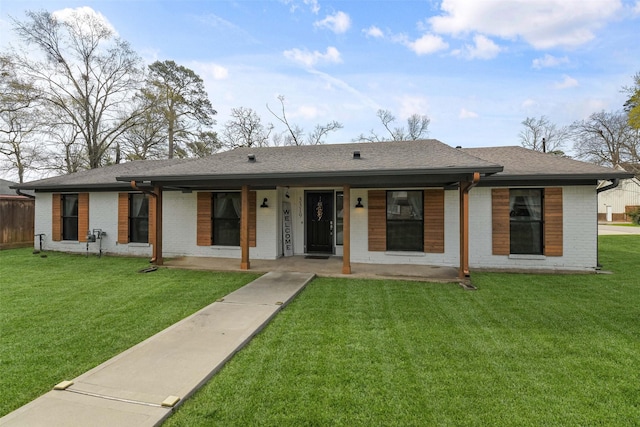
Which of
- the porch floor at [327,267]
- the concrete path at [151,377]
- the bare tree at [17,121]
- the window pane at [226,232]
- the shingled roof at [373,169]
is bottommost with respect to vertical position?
the concrete path at [151,377]

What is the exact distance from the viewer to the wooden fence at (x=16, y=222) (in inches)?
405

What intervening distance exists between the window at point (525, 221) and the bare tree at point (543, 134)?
71.5ft

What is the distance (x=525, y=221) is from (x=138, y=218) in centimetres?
1045

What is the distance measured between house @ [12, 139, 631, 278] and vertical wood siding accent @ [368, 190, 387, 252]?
0.03 meters

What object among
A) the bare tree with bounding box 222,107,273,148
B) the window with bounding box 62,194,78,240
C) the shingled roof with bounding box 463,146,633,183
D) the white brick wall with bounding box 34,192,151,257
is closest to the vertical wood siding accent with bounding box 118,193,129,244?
the white brick wall with bounding box 34,192,151,257

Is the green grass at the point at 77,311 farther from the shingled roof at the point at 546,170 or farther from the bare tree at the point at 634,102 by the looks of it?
the bare tree at the point at 634,102

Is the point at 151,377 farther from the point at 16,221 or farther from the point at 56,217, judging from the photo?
the point at 16,221

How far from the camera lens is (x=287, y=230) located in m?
8.72

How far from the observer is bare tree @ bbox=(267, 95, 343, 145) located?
21106 mm

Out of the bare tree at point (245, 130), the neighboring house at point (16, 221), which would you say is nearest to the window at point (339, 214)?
the neighboring house at point (16, 221)

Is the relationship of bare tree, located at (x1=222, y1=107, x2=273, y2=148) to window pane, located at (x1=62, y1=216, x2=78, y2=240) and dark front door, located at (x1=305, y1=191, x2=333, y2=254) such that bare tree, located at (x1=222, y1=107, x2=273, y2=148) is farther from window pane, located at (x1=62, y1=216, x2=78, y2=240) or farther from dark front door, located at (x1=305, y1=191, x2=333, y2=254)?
dark front door, located at (x1=305, y1=191, x2=333, y2=254)

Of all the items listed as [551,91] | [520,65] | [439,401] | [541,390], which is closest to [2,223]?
[439,401]

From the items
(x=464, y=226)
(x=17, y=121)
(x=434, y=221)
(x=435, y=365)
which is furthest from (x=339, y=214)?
(x=17, y=121)

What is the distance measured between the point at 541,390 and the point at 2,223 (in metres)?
14.9
